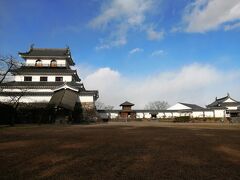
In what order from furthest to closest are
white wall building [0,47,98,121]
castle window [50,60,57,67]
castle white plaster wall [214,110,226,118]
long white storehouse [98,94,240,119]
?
1. castle white plaster wall [214,110,226,118]
2. long white storehouse [98,94,240,119]
3. castle window [50,60,57,67]
4. white wall building [0,47,98,121]

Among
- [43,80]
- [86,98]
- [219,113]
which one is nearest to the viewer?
[86,98]

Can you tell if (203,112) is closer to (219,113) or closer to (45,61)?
(219,113)

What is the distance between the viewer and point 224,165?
685 centimetres

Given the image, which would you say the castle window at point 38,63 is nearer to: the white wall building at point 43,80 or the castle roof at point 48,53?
the white wall building at point 43,80

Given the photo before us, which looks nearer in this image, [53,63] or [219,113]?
[53,63]

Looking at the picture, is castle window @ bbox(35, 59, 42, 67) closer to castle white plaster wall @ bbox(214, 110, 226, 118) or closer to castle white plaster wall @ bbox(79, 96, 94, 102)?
castle white plaster wall @ bbox(79, 96, 94, 102)

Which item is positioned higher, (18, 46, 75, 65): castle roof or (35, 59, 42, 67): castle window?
(18, 46, 75, 65): castle roof

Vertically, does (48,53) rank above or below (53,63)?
above

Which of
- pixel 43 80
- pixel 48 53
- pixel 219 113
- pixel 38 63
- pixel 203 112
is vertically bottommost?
pixel 219 113

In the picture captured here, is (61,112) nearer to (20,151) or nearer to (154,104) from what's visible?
(20,151)

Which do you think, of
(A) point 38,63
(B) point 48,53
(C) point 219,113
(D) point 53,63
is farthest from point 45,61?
(C) point 219,113

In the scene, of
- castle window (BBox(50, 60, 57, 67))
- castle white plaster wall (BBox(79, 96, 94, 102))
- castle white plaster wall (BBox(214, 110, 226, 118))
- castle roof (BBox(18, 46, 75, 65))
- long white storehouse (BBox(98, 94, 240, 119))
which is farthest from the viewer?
castle white plaster wall (BBox(214, 110, 226, 118))

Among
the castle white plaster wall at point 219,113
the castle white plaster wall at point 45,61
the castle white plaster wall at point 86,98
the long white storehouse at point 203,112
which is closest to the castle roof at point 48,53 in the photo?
the castle white plaster wall at point 45,61

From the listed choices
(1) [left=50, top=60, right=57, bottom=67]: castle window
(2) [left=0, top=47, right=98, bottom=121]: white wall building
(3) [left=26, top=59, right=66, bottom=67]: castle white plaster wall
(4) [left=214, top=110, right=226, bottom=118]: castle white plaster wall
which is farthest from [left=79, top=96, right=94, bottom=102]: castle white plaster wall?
(4) [left=214, top=110, right=226, bottom=118]: castle white plaster wall
